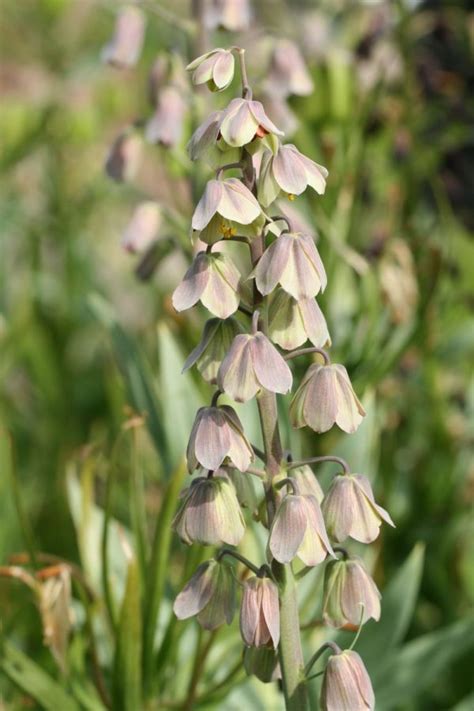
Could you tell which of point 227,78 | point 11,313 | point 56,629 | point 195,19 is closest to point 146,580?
point 56,629

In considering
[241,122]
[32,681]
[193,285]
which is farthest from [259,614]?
[32,681]

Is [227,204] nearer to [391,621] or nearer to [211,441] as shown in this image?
[211,441]

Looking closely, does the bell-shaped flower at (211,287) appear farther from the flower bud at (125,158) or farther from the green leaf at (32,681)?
the flower bud at (125,158)

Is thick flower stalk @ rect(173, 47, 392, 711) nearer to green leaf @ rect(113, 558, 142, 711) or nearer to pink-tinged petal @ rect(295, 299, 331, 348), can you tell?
pink-tinged petal @ rect(295, 299, 331, 348)

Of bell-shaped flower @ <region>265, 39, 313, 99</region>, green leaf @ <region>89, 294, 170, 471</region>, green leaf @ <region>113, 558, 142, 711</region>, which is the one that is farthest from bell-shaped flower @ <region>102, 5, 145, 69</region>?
green leaf @ <region>113, 558, 142, 711</region>

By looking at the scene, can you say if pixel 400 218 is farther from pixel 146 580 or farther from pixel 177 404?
pixel 146 580

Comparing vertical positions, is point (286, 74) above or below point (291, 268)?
below

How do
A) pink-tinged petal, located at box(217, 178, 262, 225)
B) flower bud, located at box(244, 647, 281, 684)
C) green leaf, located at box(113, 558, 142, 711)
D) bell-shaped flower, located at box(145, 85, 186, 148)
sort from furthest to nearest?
bell-shaped flower, located at box(145, 85, 186, 148) < green leaf, located at box(113, 558, 142, 711) < flower bud, located at box(244, 647, 281, 684) < pink-tinged petal, located at box(217, 178, 262, 225)
